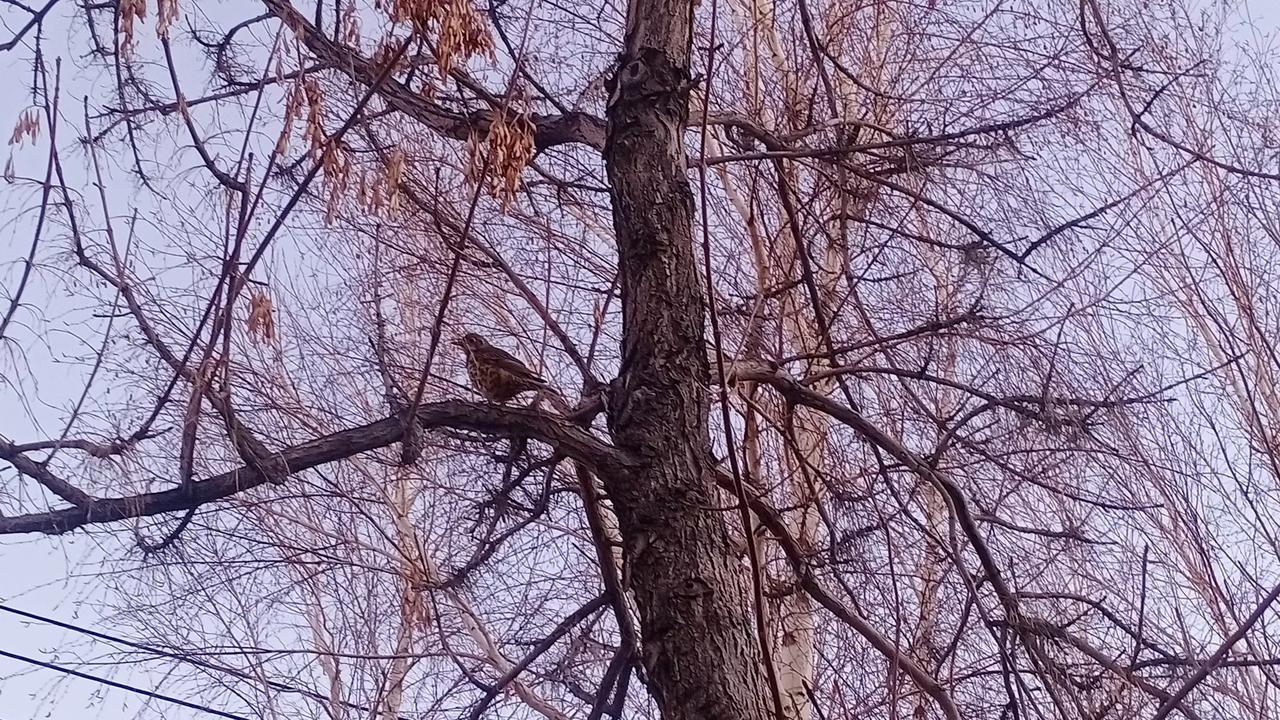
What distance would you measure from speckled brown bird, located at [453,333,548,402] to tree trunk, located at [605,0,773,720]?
0.28 metres

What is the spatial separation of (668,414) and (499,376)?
0.50m

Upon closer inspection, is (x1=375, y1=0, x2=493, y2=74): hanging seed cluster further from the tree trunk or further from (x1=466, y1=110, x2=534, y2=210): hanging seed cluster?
the tree trunk

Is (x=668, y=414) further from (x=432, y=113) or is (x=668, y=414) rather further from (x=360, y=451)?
(x=432, y=113)

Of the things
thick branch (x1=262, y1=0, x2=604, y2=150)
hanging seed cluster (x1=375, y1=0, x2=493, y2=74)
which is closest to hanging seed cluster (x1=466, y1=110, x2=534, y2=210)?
hanging seed cluster (x1=375, y1=0, x2=493, y2=74)

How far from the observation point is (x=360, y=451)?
2645mm

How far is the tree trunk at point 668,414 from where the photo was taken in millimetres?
2455

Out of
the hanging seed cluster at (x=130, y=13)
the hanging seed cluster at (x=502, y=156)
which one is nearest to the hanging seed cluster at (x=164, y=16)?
the hanging seed cluster at (x=130, y=13)

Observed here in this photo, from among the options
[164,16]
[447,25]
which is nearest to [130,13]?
[164,16]

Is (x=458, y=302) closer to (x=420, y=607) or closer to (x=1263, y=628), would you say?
(x=420, y=607)

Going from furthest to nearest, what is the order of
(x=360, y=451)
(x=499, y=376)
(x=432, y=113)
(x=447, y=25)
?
(x=432, y=113), (x=499, y=376), (x=360, y=451), (x=447, y=25)

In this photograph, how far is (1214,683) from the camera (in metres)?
4.93

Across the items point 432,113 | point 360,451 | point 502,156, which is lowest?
point 360,451

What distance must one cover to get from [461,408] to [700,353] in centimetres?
63

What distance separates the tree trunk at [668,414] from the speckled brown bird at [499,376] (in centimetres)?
28
